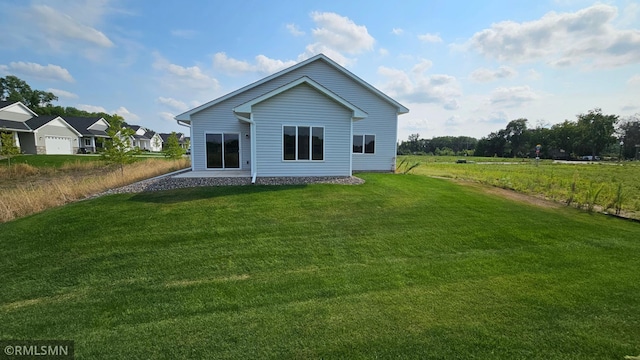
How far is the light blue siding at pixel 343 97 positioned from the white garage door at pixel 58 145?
37170 millimetres

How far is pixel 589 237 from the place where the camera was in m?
7.04

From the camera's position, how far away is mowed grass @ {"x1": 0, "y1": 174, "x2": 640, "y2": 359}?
129 inches

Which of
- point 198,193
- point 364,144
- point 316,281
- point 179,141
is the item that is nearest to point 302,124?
point 198,193

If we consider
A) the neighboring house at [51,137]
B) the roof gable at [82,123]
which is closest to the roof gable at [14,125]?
the neighboring house at [51,137]

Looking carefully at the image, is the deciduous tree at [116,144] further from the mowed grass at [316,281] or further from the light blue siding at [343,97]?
the mowed grass at [316,281]

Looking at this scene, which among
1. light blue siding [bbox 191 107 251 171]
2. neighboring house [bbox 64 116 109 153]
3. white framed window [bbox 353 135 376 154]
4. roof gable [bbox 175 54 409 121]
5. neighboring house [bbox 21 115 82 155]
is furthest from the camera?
neighboring house [bbox 64 116 109 153]

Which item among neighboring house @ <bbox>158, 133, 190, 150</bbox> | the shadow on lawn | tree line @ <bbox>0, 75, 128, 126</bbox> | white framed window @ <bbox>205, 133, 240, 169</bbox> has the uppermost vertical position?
tree line @ <bbox>0, 75, 128, 126</bbox>

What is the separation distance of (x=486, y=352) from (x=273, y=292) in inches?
111

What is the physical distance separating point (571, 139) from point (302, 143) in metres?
86.0

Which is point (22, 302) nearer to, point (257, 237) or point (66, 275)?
point (66, 275)

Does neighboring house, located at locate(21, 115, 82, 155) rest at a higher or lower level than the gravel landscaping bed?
higher

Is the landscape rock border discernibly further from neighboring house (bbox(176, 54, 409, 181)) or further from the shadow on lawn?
the shadow on lawn

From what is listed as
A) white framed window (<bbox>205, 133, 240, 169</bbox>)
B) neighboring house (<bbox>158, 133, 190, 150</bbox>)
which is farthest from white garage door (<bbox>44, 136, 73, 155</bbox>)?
white framed window (<bbox>205, 133, 240, 169</bbox>)

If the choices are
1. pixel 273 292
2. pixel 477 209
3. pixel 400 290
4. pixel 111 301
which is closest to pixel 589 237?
pixel 477 209
